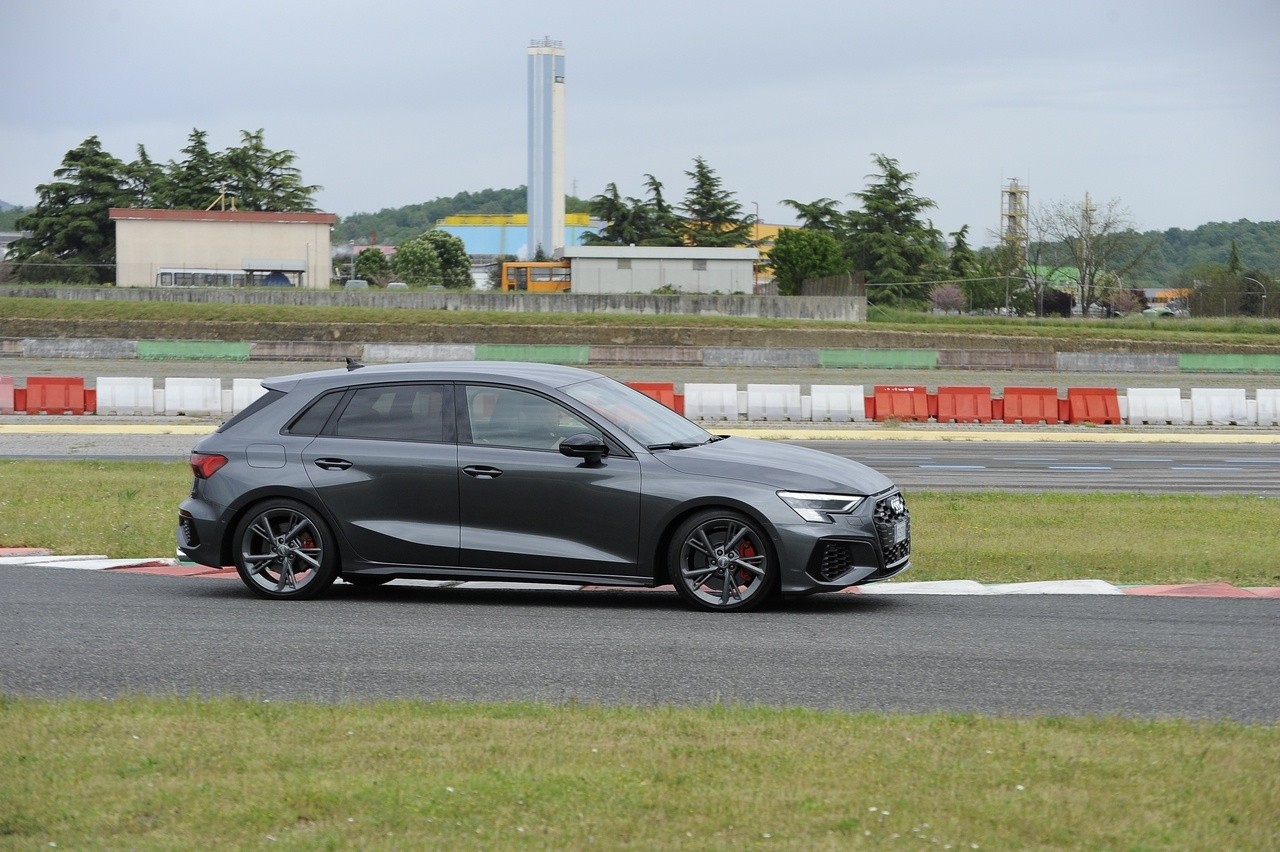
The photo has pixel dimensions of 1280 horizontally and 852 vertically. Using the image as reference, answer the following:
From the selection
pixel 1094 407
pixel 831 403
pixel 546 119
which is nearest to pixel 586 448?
pixel 831 403

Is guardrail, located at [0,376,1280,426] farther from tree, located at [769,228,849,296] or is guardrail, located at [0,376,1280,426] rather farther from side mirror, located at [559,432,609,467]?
tree, located at [769,228,849,296]

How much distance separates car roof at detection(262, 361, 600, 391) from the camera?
31.2 feet

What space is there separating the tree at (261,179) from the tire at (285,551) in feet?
298

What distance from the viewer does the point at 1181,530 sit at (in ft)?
45.8

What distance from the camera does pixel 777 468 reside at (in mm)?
8961

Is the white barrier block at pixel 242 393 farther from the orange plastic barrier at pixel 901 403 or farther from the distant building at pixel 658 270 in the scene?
the distant building at pixel 658 270

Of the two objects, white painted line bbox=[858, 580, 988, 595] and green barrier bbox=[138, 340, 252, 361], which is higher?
green barrier bbox=[138, 340, 252, 361]

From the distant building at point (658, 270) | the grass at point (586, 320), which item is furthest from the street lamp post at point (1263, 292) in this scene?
the distant building at point (658, 270)

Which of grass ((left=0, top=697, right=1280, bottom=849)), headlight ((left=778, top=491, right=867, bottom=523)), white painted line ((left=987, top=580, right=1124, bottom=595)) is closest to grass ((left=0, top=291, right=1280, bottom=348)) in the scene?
white painted line ((left=987, top=580, right=1124, bottom=595))

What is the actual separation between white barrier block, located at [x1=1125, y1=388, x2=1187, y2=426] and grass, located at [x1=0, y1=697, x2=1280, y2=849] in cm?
2868

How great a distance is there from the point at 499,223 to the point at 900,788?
177m

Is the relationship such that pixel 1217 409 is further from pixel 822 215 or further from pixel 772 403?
pixel 822 215

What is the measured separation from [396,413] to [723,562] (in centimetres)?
245

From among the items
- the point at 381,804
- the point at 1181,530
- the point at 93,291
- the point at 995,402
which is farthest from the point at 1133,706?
the point at 93,291
